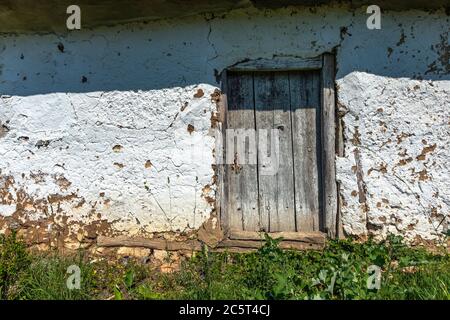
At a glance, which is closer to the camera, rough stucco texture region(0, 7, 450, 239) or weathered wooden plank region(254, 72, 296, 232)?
rough stucco texture region(0, 7, 450, 239)

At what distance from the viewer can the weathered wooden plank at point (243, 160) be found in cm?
405

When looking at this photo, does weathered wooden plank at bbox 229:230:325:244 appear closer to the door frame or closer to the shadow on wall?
the door frame

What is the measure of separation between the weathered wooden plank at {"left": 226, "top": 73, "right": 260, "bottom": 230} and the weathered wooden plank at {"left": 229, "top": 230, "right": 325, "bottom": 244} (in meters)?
0.09

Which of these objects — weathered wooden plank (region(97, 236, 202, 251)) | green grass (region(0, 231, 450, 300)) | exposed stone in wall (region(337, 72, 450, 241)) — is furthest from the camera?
weathered wooden plank (region(97, 236, 202, 251))

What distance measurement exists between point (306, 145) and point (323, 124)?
0.24 m

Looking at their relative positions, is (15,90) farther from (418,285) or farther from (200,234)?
(418,285)

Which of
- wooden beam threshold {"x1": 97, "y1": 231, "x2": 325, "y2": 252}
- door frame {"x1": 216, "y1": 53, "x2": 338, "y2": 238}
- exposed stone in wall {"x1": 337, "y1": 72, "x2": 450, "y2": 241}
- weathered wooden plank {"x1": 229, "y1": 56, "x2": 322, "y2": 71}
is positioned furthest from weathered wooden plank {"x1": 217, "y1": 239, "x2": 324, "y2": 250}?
weathered wooden plank {"x1": 229, "y1": 56, "x2": 322, "y2": 71}

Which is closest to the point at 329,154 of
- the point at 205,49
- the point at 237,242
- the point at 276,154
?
the point at 276,154

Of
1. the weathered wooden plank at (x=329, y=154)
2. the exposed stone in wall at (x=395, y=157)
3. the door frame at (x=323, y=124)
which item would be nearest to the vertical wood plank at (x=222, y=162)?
the door frame at (x=323, y=124)

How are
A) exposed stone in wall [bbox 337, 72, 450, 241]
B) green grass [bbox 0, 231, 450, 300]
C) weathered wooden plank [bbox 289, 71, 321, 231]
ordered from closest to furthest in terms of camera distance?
green grass [bbox 0, 231, 450, 300]
exposed stone in wall [bbox 337, 72, 450, 241]
weathered wooden plank [bbox 289, 71, 321, 231]

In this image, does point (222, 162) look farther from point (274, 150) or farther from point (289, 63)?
point (289, 63)

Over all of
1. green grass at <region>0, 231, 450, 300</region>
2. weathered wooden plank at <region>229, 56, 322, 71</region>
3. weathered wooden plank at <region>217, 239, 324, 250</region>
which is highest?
weathered wooden plank at <region>229, 56, 322, 71</region>

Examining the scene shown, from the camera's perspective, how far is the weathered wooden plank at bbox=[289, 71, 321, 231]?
4.00m

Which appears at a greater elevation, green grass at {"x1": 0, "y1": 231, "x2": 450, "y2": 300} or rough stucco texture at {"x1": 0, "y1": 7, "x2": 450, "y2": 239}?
rough stucco texture at {"x1": 0, "y1": 7, "x2": 450, "y2": 239}
